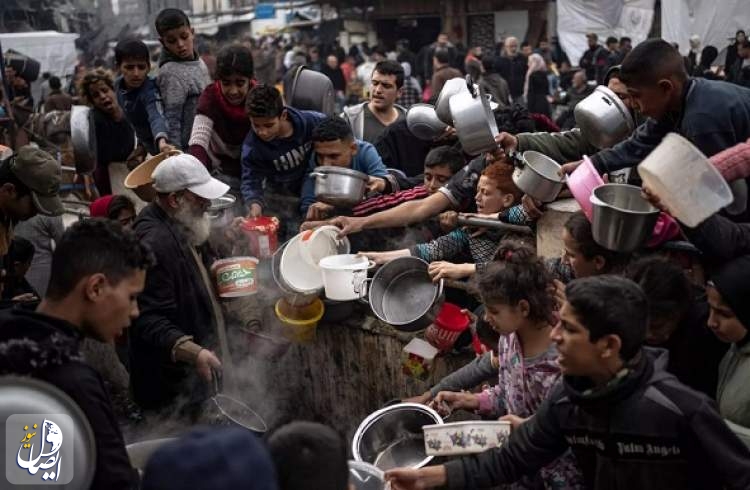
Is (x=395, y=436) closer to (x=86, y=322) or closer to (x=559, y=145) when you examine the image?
(x=86, y=322)

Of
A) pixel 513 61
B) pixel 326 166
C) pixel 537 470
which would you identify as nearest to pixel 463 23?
pixel 513 61

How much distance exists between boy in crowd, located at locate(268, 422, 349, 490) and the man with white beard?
1863 millimetres

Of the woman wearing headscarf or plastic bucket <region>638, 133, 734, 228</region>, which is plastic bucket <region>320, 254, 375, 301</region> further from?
the woman wearing headscarf

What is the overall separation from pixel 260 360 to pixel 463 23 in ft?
71.2

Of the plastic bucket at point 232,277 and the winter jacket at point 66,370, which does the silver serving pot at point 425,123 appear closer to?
the plastic bucket at point 232,277

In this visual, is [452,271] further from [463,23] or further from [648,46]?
[463,23]

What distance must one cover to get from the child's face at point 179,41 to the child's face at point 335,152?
6.27 ft

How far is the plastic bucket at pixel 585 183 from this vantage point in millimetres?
3742

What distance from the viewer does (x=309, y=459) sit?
2.22 metres

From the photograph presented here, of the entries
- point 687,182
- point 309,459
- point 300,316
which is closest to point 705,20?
point 300,316

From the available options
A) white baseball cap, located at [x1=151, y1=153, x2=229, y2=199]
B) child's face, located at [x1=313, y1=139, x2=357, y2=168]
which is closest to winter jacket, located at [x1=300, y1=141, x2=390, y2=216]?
child's face, located at [x1=313, y1=139, x2=357, y2=168]

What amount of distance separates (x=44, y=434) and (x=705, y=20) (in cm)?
1979

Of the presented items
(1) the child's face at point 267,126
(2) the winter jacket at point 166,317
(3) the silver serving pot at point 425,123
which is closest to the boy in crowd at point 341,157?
(1) the child's face at point 267,126

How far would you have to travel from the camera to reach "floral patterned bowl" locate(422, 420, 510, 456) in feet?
10.2
